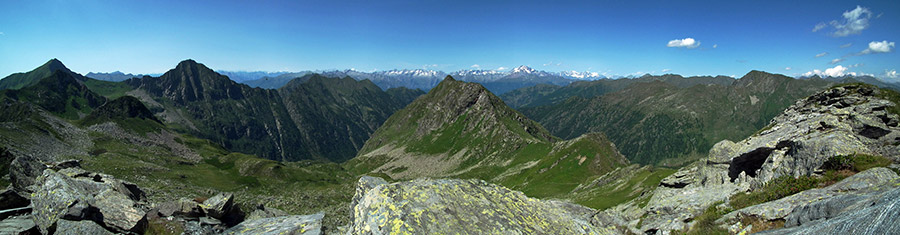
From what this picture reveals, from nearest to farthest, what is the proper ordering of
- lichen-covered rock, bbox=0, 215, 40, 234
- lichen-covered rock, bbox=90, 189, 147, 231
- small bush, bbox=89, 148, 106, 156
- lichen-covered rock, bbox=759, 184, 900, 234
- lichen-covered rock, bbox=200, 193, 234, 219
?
lichen-covered rock, bbox=759, 184, 900, 234 → lichen-covered rock, bbox=0, 215, 40, 234 → lichen-covered rock, bbox=90, 189, 147, 231 → lichen-covered rock, bbox=200, 193, 234, 219 → small bush, bbox=89, 148, 106, 156

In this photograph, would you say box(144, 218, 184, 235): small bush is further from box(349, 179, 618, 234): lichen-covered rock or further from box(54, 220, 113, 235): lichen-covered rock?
box(349, 179, 618, 234): lichen-covered rock

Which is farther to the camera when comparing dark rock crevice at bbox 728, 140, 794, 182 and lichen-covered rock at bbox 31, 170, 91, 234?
dark rock crevice at bbox 728, 140, 794, 182

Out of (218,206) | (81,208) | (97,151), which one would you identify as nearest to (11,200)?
(81,208)

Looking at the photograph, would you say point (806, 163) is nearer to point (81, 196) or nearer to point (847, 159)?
point (847, 159)

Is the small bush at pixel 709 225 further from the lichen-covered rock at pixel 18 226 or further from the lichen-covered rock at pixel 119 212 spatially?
the lichen-covered rock at pixel 18 226

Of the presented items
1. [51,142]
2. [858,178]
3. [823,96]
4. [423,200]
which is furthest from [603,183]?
[51,142]

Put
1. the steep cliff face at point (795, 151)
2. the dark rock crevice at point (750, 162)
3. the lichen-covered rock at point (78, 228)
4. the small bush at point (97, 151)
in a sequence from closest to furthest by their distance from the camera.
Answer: the lichen-covered rock at point (78, 228) < the steep cliff face at point (795, 151) < the dark rock crevice at point (750, 162) < the small bush at point (97, 151)

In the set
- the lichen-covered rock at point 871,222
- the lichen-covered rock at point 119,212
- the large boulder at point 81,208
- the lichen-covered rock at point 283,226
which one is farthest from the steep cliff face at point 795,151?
the large boulder at point 81,208

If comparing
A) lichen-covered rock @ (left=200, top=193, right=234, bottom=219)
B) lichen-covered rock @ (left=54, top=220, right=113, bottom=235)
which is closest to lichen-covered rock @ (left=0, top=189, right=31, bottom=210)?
lichen-covered rock @ (left=54, top=220, right=113, bottom=235)
